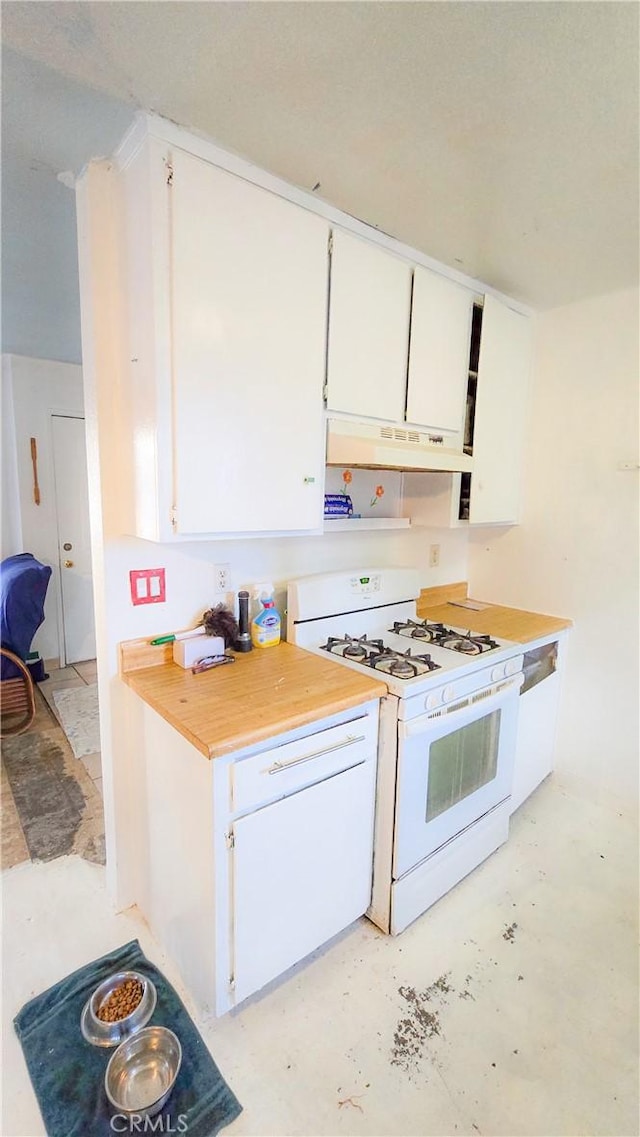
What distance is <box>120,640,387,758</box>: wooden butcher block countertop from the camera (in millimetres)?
1216

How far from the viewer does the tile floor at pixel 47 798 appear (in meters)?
1.99

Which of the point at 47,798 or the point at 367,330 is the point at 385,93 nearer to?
the point at 367,330

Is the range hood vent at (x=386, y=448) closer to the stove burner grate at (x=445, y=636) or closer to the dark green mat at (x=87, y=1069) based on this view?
the stove burner grate at (x=445, y=636)

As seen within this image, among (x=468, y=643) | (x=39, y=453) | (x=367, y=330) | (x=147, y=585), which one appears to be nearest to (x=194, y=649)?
(x=147, y=585)

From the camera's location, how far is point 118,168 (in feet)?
4.49

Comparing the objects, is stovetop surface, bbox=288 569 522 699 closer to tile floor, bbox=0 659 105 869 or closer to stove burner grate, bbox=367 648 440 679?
stove burner grate, bbox=367 648 440 679

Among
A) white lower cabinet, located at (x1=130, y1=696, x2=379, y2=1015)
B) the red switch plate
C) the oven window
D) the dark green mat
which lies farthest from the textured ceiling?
the dark green mat

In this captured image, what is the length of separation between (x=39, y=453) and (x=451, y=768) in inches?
148

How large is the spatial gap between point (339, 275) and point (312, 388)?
0.40 m

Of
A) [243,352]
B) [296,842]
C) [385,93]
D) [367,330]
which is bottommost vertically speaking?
[296,842]

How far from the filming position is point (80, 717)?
10.2 feet

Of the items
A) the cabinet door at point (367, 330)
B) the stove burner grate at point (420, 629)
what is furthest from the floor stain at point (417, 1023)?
the cabinet door at point (367, 330)

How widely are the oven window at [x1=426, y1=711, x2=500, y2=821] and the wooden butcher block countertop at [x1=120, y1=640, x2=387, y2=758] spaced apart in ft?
1.20

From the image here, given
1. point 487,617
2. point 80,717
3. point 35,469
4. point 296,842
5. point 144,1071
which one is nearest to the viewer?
point 144,1071
